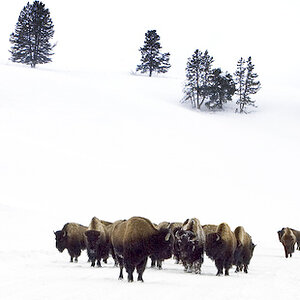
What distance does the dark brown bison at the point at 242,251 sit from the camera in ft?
49.2

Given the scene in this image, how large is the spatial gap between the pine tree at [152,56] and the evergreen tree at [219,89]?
20.9 metres

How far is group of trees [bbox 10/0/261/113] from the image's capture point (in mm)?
73312

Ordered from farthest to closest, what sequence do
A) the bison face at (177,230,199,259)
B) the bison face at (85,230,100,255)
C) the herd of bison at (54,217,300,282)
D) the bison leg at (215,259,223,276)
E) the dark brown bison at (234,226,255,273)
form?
the dark brown bison at (234,226,255,273) → the bison face at (85,230,100,255) → the bison leg at (215,259,223,276) → the bison face at (177,230,199,259) → the herd of bison at (54,217,300,282)

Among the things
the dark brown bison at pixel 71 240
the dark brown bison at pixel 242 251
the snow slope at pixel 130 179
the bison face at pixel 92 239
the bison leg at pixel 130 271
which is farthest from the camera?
the dark brown bison at pixel 71 240

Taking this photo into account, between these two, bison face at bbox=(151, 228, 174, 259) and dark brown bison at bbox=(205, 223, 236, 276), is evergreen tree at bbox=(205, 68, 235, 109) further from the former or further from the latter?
bison face at bbox=(151, 228, 174, 259)

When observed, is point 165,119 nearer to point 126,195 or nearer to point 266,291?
point 126,195

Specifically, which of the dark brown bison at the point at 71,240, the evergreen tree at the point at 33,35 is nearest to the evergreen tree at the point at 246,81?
the evergreen tree at the point at 33,35

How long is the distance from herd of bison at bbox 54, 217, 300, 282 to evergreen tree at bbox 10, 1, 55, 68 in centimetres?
7876

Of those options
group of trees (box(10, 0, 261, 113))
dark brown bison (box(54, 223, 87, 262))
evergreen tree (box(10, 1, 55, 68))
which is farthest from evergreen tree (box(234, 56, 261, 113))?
dark brown bison (box(54, 223, 87, 262))

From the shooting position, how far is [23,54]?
305 feet

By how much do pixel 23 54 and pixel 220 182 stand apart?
6518 centimetres

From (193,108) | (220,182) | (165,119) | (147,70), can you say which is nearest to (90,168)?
(220,182)

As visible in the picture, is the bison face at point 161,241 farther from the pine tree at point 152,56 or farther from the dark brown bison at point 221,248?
the pine tree at point 152,56

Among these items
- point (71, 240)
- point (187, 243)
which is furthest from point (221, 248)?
point (71, 240)
